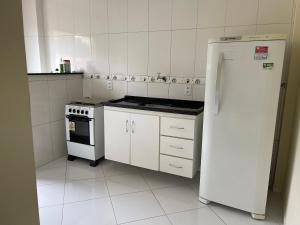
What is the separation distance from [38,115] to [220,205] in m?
2.32

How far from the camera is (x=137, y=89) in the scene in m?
3.00

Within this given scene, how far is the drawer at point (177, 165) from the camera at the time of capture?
2.28 meters

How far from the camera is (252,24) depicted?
229 centimetres

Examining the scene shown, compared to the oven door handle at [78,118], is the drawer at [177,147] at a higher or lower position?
lower

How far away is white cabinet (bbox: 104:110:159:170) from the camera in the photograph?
2.43 m

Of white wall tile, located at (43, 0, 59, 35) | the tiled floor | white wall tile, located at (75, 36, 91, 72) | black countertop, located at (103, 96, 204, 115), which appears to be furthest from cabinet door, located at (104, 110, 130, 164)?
white wall tile, located at (43, 0, 59, 35)

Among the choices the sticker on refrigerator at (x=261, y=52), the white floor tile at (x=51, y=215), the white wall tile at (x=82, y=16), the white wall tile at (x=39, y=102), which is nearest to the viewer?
the sticker on refrigerator at (x=261, y=52)

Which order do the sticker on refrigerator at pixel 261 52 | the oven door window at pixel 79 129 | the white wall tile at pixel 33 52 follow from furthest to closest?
the white wall tile at pixel 33 52
the oven door window at pixel 79 129
the sticker on refrigerator at pixel 261 52

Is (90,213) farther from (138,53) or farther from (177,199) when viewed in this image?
(138,53)

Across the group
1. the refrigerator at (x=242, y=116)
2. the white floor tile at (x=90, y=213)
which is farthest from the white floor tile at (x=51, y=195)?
the refrigerator at (x=242, y=116)

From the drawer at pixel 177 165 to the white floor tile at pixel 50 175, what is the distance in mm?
1155

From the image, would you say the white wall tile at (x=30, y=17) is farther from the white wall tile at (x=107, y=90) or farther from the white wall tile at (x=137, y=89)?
the white wall tile at (x=137, y=89)

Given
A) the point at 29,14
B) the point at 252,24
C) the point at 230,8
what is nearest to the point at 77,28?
the point at 29,14

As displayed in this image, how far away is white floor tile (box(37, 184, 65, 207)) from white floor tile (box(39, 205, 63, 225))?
3.2 inches
